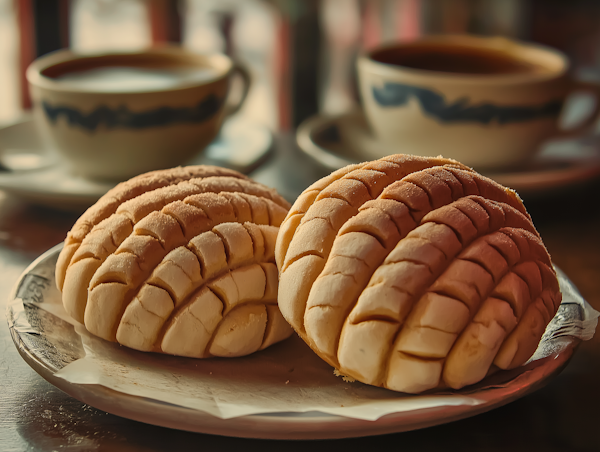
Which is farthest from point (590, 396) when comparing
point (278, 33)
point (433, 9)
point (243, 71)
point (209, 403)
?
point (433, 9)

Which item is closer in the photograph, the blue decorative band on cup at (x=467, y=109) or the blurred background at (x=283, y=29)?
the blue decorative band on cup at (x=467, y=109)

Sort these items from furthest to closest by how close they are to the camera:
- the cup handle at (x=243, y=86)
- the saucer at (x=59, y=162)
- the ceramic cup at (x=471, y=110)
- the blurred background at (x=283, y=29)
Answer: the blurred background at (x=283, y=29) < the cup handle at (x=243, y=86) < the ceramic cup at (x=471, y=110) < the saucer at (x=59, y=162)

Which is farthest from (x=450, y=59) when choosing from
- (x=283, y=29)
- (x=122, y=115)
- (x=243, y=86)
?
(x=283, y=29)

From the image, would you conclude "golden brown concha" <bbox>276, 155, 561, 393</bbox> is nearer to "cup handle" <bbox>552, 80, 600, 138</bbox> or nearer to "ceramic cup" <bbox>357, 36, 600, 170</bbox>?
"ceramic cup" <bbox>357, 36, 600, 170</bbox>

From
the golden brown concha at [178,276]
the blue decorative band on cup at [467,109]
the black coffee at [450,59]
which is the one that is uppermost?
the black coffee at [450,59]

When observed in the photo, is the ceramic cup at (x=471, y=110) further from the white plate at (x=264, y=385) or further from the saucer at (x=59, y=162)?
the white plate at (x=264, y=385)

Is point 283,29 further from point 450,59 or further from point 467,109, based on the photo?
point 467,109

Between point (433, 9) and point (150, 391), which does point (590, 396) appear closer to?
point (150, 391)

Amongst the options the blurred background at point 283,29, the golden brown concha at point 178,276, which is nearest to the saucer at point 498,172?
the golden brown concha at point 178,276
